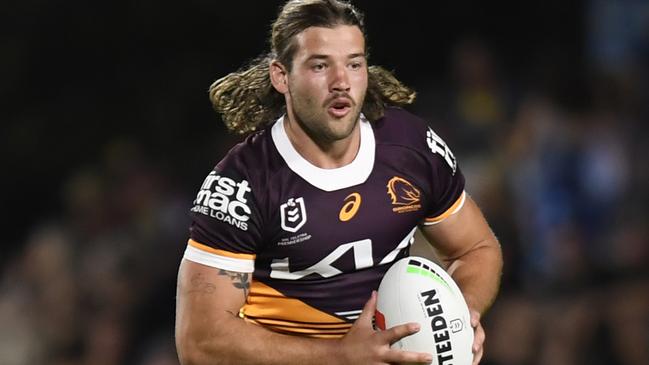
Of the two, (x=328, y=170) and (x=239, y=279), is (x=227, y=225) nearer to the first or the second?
(x=239, y=279)

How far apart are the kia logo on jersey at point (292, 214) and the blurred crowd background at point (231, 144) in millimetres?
2830

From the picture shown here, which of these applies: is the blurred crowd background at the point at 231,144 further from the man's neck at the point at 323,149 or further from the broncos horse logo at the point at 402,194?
the man's neck at the point at 323,149

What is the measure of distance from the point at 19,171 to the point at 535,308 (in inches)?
184

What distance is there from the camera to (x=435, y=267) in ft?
14.1

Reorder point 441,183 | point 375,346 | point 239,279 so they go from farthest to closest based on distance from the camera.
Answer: point 441,183
point 239,279
point 375,346

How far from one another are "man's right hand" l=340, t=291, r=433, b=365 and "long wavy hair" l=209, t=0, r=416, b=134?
84cm

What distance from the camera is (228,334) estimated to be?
423cm

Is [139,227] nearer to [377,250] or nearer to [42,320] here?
[42,320]

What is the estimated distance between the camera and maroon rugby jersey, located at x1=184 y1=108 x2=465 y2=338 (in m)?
4.32

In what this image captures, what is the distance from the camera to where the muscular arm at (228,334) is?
420 cm

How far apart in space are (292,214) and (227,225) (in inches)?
8.2

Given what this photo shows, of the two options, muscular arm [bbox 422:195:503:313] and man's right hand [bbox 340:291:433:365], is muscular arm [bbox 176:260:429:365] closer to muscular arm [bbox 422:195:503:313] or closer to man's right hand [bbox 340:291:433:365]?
man's right hand [bbox 340:291:433:365]

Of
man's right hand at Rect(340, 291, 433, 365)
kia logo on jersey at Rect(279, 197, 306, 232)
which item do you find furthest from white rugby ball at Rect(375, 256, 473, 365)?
kia logo on jersey at Rect(279, 197, 306, 232)

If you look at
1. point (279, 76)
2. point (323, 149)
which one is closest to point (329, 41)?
point (279, 76)
